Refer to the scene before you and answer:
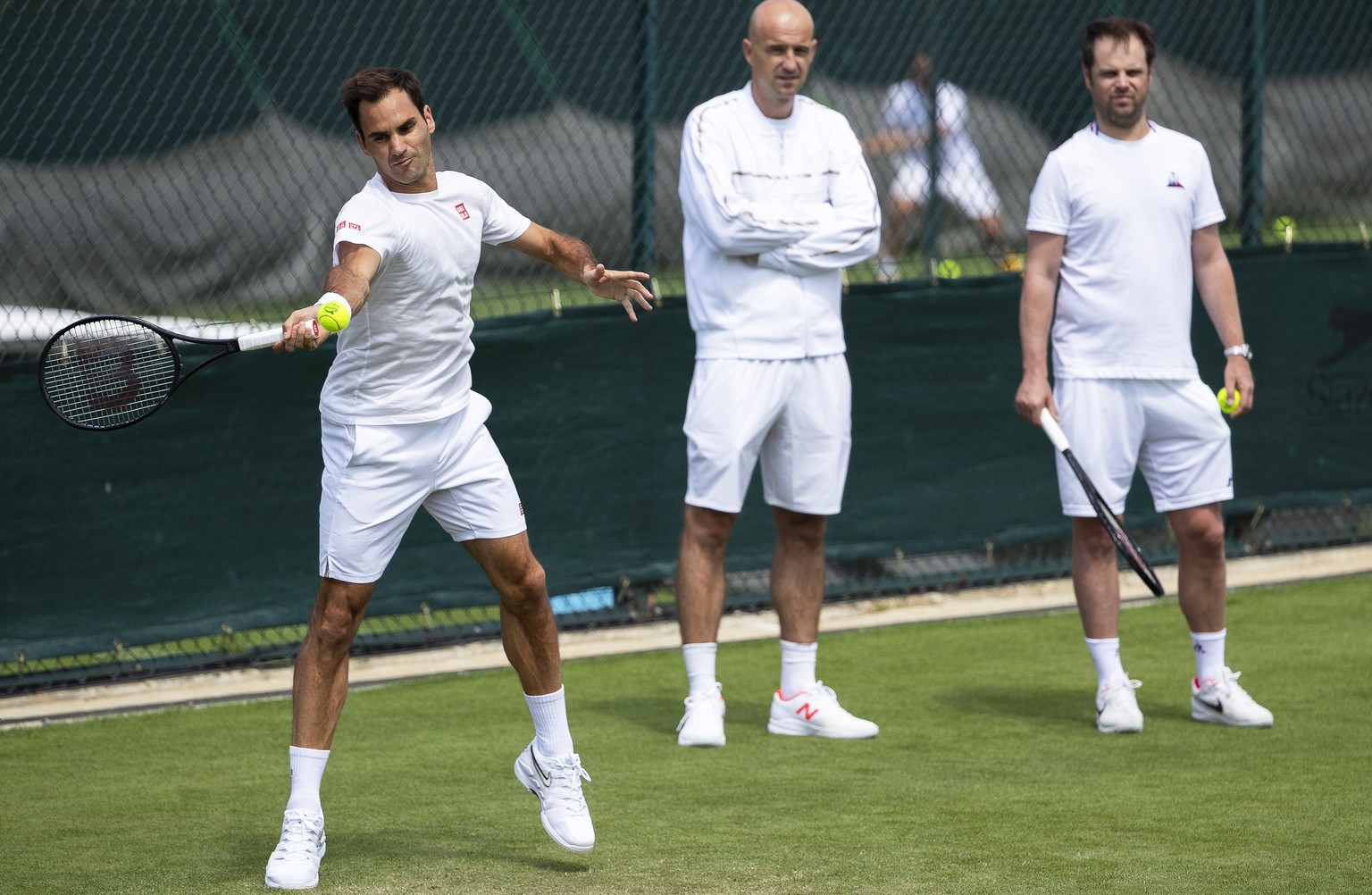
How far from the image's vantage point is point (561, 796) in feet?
13.5

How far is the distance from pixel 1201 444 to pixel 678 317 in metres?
2.37

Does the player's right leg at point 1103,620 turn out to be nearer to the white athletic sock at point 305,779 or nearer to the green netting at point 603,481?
the green netting at point 603,481

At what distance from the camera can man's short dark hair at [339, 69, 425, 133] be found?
12.8 feet

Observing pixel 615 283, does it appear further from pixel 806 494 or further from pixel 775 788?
pixel 775 788

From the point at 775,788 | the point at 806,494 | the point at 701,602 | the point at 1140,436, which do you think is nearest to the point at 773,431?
the point at 806,494

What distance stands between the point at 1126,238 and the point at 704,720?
74.5 inches

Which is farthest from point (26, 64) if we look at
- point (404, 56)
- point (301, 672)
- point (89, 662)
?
point (301, 672)

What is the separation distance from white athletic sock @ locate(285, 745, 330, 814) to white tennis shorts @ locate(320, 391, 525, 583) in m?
0.40

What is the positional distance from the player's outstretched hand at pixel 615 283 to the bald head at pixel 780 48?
1.22 m

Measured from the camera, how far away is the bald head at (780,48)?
529 centimetres

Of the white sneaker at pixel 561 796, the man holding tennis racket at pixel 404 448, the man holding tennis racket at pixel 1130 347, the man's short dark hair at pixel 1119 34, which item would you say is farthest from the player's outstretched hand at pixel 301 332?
the man's short dark hair at pixel 1119 34

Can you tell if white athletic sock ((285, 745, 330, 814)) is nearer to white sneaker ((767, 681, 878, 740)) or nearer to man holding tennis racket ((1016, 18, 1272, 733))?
white sneaker ((767, 681, 878, 740))

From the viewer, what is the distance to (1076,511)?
5324mm

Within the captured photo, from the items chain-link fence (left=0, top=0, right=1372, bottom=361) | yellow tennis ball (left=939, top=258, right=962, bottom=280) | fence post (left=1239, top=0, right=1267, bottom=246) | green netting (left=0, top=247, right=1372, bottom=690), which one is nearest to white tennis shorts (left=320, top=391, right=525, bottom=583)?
green netting (left=0, top=247, right=1372, bottom=690)
